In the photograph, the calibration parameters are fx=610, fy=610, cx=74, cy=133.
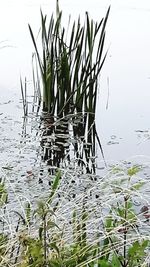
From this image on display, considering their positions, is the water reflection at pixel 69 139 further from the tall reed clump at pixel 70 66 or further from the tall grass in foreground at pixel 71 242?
the tall grass in foreground at pixel 71 242

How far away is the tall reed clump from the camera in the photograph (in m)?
4.12

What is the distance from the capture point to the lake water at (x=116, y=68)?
477 cm

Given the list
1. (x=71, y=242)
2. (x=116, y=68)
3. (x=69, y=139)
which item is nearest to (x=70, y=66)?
(x=69, y=139)

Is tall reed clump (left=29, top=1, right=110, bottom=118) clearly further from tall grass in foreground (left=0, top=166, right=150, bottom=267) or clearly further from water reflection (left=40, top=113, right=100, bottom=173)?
tall grass in foreground (left=0, top=166, right=150, bottom=267)

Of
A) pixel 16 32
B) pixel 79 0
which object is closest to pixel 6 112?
pixel 16 32

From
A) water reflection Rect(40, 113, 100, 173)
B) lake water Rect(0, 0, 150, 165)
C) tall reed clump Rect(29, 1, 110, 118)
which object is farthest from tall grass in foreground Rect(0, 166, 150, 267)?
tall reed clump Rect(29, 1, 110, 118)

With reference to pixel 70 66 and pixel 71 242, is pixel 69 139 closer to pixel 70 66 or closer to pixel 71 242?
pixel 70 66

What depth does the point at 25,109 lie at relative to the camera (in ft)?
16.5

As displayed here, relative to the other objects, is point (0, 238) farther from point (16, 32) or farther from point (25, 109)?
point (16, 32)

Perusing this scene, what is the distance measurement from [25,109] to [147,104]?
123 centimetres

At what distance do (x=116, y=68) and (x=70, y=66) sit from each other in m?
2.73

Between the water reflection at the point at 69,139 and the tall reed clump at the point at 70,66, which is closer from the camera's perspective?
the water reflection at the point at 69,139

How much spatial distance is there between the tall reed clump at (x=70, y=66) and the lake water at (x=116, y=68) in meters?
0.33

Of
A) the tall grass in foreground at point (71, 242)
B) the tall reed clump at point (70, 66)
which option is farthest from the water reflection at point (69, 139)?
the tall grass in foreground at point (71, 242)
